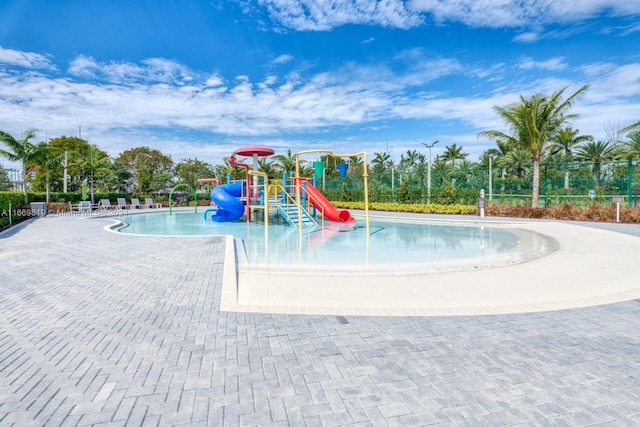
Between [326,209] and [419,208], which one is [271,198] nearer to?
[326,209]

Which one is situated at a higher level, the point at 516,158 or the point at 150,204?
the point at 516,158

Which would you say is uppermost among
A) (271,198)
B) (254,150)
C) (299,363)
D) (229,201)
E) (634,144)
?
(634,144)

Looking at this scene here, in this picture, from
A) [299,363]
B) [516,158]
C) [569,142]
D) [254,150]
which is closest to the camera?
[299,363]

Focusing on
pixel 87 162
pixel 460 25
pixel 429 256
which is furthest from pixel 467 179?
pixel 87 162

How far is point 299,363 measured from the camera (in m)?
3.12

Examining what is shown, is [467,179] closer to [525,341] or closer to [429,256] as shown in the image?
[429,256]

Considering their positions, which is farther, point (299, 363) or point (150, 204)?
point (150, 204)

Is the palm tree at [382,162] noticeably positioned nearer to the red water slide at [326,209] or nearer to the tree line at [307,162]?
the tree line at [307,162]

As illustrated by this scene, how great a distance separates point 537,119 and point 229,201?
1690 centimetres

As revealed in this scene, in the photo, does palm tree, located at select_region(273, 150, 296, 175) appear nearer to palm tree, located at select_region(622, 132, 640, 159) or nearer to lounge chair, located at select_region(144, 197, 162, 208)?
lounge chair, located at select_region(144, 197, 162, 208)

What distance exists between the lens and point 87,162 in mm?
30328

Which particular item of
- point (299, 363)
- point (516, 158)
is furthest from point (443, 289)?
point (516, 158)

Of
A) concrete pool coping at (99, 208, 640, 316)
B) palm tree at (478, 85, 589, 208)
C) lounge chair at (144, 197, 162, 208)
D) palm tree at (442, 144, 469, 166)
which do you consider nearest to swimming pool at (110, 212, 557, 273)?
concrete pool coping at (99, 208, 640, 316)

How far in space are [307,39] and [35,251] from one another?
17565 mm
